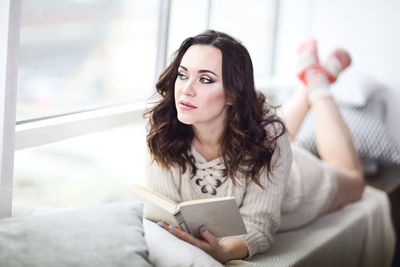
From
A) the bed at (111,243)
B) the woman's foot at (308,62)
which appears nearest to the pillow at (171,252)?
the bed at (111,243)

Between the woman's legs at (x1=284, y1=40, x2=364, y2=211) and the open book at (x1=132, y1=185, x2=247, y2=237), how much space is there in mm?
724

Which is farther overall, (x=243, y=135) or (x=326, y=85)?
(x=326, y=85)

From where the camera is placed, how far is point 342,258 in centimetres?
162

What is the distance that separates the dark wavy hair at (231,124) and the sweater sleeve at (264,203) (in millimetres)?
41

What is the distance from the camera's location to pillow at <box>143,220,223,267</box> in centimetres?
107

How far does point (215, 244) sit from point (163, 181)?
269mm

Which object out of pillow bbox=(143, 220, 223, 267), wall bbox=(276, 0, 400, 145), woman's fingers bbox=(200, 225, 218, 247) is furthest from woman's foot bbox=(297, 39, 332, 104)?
pillow bbox=(143, 220, 223, 267)

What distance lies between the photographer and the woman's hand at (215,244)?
3.96 feet

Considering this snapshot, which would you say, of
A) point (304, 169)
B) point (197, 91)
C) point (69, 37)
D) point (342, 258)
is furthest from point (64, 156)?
point (342, 258)

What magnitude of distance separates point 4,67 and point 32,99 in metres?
0.29

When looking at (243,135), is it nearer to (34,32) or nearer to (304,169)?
(304,169)

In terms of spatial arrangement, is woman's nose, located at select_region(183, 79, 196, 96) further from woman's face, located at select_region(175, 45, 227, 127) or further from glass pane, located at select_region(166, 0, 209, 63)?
glass pane, located at select_region(166, 0, 209, 63)

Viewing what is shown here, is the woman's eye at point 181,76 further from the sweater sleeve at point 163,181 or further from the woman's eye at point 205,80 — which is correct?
the sweater sleeve at point 163,181

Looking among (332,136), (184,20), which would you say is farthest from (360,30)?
(184,20)
